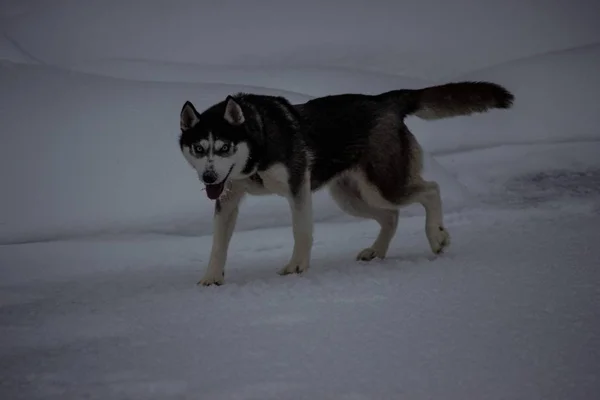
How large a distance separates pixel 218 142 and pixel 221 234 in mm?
258

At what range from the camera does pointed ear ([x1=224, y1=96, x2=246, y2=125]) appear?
1.79m

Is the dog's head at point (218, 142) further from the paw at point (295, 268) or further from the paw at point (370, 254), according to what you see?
the paw at point (370, 254)

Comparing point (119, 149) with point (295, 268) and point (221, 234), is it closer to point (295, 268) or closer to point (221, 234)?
point (221, 234)

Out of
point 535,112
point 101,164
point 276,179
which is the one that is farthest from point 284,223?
point 535,112

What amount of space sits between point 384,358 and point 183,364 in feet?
1.08

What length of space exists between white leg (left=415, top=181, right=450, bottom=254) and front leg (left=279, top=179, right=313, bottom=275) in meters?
0.31

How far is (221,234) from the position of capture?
1.92 m

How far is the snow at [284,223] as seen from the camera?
4.11ft

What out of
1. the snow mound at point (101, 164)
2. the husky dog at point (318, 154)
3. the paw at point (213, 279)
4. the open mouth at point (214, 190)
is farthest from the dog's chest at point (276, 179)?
the snow mound at point (101, 164)

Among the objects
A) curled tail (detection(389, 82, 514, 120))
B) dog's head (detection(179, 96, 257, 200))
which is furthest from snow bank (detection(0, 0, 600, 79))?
dog's head (detection(179, 96, 257, 200))

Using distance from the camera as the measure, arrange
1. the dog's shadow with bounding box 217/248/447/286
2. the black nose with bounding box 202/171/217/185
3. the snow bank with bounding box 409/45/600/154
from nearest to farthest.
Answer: the black nose with bounding box 202/171/217/185 < the dog's shadow with bounding box 217/248/447/286 < the snow bank with bounding box 409/45/600/154

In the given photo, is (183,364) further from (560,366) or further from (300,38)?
(300,38)

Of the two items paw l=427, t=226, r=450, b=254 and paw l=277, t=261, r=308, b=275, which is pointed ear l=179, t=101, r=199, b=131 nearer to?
paw l=277, t=261, r=308, b=275

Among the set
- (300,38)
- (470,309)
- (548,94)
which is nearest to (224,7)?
(300,38)
